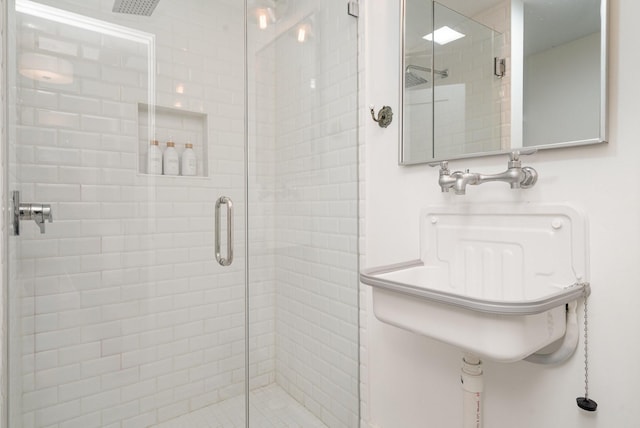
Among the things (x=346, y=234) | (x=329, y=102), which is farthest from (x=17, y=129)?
(x=346, y=234)

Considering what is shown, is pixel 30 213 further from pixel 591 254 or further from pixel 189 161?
pixel 591 254

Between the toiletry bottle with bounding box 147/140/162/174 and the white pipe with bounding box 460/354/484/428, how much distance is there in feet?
4.82

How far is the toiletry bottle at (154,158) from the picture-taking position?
158cm

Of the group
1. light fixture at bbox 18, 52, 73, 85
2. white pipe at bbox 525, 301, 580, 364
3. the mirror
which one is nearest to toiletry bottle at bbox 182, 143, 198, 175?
light fixture at bbox 18, 52, 73, 85

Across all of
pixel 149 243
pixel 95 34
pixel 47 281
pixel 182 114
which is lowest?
pixel 47 281

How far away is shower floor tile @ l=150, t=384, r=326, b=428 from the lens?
1.60m

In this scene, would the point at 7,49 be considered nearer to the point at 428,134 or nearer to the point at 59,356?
the point at 59,356

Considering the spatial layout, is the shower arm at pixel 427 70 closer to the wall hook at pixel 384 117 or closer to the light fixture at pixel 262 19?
the wall hook at pixel 384 117

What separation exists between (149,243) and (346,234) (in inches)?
35.8

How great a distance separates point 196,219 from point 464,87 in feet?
4.16

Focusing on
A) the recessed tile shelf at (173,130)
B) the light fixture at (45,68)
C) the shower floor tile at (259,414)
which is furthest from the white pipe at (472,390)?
the light fixture at (45,68)

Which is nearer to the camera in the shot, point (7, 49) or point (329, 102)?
point (7, 49)

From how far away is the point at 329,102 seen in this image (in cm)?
174

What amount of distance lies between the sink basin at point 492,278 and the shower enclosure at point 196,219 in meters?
0.51
